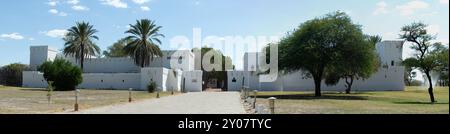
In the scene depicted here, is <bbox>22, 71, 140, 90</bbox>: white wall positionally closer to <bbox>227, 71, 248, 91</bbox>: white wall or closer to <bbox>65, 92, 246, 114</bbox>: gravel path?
<bbox>227, 71, 248, 91</bbox>: white wall

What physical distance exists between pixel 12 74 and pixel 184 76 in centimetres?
3171

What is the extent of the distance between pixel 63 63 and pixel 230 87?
20997 millimetres

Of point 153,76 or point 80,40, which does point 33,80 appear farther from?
point 153,76

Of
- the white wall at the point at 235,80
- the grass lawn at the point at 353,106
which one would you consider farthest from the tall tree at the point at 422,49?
the white wall at the point at 235,80

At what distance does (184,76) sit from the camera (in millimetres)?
63312

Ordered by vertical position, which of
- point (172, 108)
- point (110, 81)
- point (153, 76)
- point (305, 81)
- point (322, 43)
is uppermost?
point (322, 43)

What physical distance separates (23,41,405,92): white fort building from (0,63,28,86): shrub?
5.85 metres

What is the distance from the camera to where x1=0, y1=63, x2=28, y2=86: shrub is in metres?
76.0

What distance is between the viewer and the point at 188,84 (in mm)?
62594

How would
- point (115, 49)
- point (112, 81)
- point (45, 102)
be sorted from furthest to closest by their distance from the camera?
point (115, 49) < point (112, 81) < point (45, 102)

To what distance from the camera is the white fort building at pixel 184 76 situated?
197ft

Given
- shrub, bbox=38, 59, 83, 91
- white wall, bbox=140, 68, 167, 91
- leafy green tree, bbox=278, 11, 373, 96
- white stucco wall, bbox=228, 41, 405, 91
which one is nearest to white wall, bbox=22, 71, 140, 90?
white wall, bbox=140, 68, 167, 91

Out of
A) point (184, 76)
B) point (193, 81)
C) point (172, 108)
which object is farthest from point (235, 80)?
point (172, 108)
